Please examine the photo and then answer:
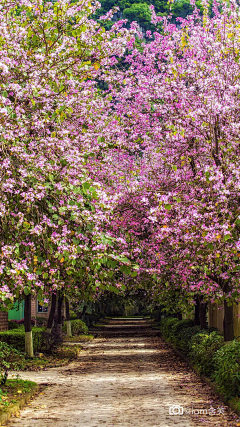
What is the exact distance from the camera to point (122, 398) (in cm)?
1182

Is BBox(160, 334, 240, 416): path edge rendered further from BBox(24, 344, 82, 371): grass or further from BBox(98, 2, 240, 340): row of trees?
BBox(24, 344, 82, 371): grass

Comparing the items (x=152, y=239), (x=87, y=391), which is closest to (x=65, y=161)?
(x=87, y=391)

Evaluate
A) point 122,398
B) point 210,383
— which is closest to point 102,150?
point 122,398

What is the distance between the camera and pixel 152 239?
1691 cm

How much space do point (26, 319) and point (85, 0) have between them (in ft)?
42.8

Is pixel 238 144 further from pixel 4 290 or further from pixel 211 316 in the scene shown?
pixel 211 316

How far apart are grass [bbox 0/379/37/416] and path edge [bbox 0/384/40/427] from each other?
0.20ft

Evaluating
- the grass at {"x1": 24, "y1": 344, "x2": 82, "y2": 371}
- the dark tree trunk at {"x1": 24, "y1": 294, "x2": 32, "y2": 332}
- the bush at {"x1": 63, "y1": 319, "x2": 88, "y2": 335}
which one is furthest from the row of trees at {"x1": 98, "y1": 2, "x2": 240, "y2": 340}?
the bush at {"x1": 63, "y1": 319, "x2": 88, "y2": 335}

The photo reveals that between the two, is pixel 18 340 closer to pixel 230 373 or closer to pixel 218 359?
pixel 218 359

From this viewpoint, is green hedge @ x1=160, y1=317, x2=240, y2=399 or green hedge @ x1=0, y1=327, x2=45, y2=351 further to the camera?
green hedge @ x1=0, y1=327, x2=45, y2=351

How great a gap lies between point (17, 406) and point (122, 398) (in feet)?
8.60

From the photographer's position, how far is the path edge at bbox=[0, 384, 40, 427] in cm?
911

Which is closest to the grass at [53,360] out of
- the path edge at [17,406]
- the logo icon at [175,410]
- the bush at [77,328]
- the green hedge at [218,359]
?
the green hedge at [218,359]

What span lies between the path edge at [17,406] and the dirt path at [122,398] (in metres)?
0.13
